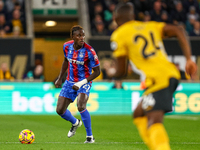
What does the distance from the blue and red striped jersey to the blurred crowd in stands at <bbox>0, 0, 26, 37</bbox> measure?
11725 mm

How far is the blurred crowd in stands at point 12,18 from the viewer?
63.0 feet

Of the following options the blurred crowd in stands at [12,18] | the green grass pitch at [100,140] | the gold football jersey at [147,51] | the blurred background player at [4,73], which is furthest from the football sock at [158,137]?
the blurred crowd in stands at [12,18]

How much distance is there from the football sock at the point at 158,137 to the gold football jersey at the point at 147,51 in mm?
386

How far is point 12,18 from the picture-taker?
20062mm

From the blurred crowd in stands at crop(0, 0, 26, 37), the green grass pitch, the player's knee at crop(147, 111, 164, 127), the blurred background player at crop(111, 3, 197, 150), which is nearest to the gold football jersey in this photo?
the blurred background player at crop(111, 3, 197, 150)

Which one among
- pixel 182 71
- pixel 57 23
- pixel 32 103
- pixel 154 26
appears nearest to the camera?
pixel 154 26

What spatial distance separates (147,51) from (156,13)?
17.4m

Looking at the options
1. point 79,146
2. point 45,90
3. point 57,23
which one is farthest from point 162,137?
point 57,23

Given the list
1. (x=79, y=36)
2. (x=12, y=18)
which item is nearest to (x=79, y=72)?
(x=79, y=36)

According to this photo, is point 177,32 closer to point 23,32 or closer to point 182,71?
point 182,71

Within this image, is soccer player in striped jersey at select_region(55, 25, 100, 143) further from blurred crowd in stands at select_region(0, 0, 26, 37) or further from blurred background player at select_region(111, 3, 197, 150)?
blurred crowd in stands at select_region(0, 0, 26, 37)

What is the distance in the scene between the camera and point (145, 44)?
4461 mm

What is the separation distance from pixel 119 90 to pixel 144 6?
7340 mm

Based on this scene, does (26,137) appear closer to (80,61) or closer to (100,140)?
(100,140)
